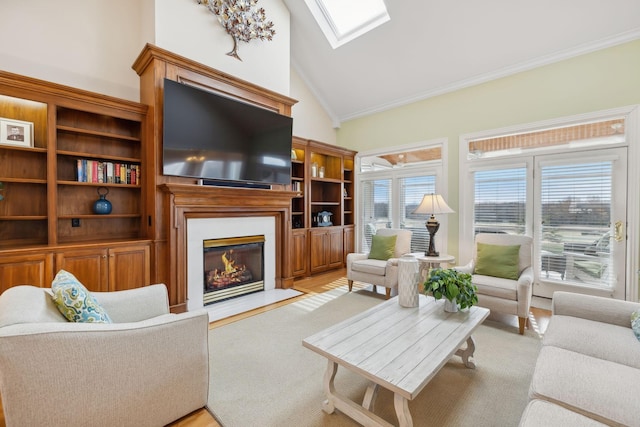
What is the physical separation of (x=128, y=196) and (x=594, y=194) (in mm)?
5583

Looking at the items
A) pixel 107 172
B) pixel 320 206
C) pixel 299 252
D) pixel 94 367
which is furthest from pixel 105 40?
pixel 320 206

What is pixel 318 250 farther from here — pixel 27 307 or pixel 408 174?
pixel 27 307

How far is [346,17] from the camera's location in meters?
4.28

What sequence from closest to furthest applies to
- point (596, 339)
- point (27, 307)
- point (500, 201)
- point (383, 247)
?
point (27, 307)
point (596, 339)
point (500, 201)
point (383, 247)

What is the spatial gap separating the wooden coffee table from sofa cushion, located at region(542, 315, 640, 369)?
430 mm

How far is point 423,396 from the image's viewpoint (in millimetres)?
1763

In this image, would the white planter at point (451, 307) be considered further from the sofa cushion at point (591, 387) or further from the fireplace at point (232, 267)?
the fireplace at point (232, 267)

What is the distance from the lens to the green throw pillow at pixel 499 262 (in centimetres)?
304

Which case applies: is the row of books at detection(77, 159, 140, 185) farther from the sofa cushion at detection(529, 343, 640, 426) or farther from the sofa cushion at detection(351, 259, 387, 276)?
the sofa cushion at detection(529, 343, 640, 426)

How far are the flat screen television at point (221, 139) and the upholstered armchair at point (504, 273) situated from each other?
8.96ft

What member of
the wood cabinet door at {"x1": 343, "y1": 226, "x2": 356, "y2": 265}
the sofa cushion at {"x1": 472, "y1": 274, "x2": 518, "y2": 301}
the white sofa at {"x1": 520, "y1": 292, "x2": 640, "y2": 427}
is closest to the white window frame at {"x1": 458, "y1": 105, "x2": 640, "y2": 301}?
the sofa cushion at {"x1": 472, "y1": 274, "x2": 518, "y2": 301}

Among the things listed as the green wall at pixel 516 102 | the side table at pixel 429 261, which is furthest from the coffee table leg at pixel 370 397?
the green wall at pixel 516 102

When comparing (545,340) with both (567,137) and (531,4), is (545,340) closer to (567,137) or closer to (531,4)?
(567,137)

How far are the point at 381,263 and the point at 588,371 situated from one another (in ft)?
8.30
